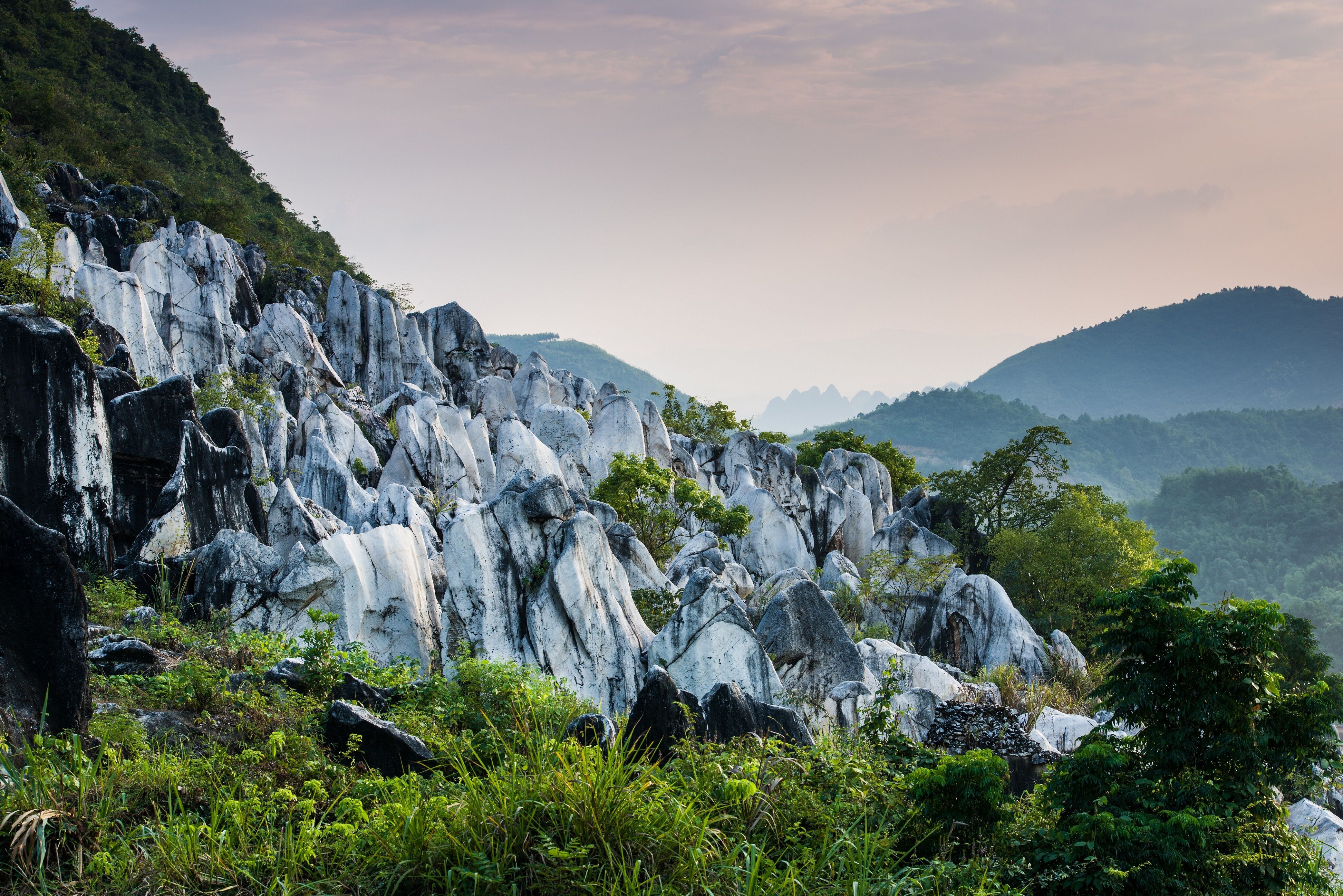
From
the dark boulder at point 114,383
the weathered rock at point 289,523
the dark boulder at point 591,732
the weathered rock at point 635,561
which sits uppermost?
the dark boulder at point 114,383

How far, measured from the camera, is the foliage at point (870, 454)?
4328 centimetres

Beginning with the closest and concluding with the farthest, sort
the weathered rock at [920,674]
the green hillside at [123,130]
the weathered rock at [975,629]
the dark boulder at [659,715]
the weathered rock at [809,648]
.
Result: the dark boulder at [659,715], the weathered rock at [809,648], the weathered rock at [920,674], the weathered rock at [975,629], the green hillside at [123,130]

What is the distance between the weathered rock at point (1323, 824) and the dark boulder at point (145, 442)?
1692 cm

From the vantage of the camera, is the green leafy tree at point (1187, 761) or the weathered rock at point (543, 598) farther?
the weathered rock at point (543, 598)

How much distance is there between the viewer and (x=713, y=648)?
11609 mm

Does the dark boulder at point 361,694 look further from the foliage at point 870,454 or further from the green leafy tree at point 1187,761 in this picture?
the foliage at point 870,454

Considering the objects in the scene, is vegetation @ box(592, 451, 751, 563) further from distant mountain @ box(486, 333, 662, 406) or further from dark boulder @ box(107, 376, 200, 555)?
distant mountain @ box(486, 333, 662, 406)

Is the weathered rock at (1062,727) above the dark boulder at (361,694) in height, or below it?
below

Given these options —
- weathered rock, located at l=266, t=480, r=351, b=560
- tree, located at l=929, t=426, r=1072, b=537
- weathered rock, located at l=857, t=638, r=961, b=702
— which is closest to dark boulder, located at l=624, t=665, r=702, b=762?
weathered rock, located at l=857, t=638, r=961, b=702

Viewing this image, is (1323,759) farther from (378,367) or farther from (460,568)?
(378,367)

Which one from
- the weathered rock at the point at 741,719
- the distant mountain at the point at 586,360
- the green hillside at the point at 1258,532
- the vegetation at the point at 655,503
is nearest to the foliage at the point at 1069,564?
the vegetation at the point at 655,503

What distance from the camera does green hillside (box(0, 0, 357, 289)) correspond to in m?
33.9

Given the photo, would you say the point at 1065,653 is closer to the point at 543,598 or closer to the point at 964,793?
the point at 543,598

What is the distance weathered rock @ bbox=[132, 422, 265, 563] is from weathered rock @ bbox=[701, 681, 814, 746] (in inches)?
339
